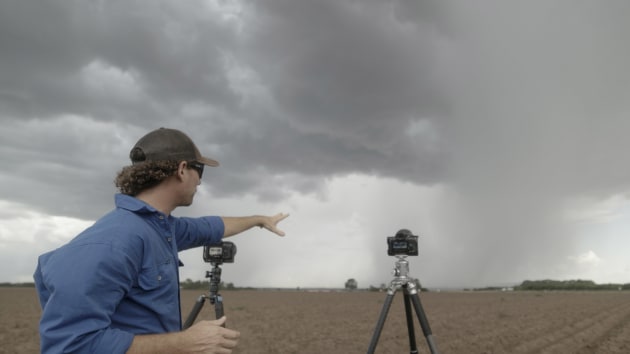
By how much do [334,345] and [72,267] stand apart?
9.67 m

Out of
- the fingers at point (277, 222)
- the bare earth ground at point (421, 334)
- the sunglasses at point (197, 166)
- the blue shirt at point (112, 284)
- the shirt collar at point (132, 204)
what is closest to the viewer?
the blue shirt at point (112, 284)

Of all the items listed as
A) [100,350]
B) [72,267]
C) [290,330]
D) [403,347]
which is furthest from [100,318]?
[290,330]

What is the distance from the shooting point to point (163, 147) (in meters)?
2.42

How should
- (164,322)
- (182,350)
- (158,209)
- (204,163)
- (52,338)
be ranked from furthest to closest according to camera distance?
1. (204,163)
2. (158,209)
3. (164,322)
4. (182,350)
5. (52,338)

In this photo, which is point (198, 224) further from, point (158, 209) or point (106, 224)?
point (106, 224)

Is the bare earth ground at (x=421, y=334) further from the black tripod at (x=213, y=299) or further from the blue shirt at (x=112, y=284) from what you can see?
the blue shirt at (x=112, y=284)

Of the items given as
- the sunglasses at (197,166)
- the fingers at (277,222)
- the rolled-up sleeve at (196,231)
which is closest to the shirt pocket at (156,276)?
the sunglasses at (197,166)

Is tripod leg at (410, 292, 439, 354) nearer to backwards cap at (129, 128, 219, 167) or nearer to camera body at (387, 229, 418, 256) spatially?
camera body at (387, 229, 418, 256)

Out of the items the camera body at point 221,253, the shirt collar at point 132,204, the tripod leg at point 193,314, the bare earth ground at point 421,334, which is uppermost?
the shirt collar at point 132,204

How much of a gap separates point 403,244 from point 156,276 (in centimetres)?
369

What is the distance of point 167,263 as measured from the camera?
2314 millimetres

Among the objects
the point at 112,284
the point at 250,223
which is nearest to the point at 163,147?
the point at 112,284

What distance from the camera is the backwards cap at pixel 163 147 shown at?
Answer: 94.7 inches

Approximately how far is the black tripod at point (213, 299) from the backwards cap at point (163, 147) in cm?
349
